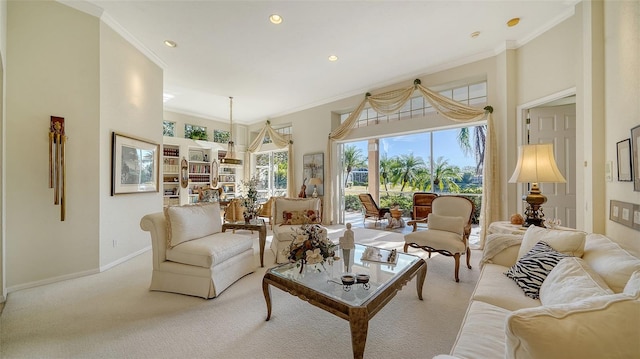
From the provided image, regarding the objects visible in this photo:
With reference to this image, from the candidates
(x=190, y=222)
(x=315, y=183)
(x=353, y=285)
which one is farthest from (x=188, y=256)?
(x=315, y=183)

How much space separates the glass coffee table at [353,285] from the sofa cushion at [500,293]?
0.55 m

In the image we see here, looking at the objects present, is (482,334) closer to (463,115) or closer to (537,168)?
(537,168)

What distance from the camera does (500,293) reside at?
169 centimetres

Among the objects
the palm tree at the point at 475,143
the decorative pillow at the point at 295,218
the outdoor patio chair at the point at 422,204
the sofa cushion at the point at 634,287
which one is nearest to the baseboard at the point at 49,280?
the decorative pillow at the point at 295,218

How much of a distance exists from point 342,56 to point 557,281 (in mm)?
4080

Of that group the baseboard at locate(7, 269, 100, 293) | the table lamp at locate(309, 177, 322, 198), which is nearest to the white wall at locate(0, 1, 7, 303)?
the baseboard at locate(7, 269, 100, 293)

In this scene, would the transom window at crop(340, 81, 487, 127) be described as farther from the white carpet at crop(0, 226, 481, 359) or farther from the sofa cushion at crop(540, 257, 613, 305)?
the sofa cushion at crop(540, 257, 613, 305)

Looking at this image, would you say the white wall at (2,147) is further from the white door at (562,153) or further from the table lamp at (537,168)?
the white door at (562,153)

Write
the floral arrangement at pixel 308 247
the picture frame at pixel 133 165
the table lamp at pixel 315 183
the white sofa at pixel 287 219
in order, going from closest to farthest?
the floral arrangement at pixel 308 247
the picture frame at pixel 133 165
the white sofa at pixel 287 219
the table lamp at pixel 315 183

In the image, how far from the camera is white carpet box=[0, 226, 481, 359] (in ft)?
5.85

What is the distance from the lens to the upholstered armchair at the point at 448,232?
3010 millimetres

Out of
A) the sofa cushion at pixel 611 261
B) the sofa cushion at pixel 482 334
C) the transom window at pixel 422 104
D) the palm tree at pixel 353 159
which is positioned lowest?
the sofa cushion at pixel 482 334

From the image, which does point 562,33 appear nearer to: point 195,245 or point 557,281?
point 557,281

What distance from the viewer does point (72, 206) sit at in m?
3.07
